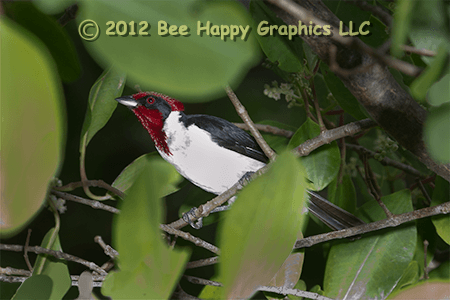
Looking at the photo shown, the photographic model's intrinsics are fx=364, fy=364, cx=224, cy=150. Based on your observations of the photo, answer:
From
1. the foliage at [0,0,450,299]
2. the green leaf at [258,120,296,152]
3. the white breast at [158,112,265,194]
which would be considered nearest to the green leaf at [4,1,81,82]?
the foliage at [0,0,450,299]

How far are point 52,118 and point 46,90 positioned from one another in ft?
0.05

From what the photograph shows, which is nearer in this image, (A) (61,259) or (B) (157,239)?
(B) (157,239)

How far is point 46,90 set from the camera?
19cm

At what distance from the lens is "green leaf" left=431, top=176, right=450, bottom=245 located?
38 cm

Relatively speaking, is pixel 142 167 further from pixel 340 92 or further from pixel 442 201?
pixel 442 201

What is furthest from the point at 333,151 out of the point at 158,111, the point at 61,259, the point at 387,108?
the point at 61,259

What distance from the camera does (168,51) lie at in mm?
194

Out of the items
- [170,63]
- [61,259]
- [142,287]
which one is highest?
[170,63]

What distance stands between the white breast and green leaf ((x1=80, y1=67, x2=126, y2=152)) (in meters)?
0.06

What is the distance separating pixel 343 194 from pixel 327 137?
0.14 metres

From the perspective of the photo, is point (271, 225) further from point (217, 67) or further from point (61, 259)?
point (61, 259)

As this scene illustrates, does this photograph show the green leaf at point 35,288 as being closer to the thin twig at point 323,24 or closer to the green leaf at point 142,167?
the green leaf at point 142,167

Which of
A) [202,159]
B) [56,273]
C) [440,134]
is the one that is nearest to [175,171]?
[202,159]

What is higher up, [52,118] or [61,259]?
[52,118]
